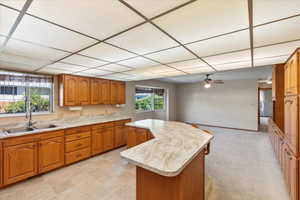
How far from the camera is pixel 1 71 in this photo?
290 cm

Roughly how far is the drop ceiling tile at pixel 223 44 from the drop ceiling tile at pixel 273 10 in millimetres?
243

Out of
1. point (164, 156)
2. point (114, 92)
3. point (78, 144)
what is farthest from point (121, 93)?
point (164, 156)

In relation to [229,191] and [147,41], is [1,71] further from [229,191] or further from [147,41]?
[229,191]

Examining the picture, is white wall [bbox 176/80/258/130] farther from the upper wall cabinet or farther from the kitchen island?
the kitchen island

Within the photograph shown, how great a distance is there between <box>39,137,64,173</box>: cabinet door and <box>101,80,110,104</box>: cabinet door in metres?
1.60

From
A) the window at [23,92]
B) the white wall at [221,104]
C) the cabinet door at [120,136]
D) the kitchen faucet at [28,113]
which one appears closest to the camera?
the window at [23,92]

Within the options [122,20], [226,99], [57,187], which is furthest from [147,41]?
[226,99]

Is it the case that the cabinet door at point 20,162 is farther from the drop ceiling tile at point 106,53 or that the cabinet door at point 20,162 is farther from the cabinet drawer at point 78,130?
the drop ceiling tile at point 106,53

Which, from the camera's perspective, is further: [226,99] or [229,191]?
[226,99]

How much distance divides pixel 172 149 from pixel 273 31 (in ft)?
5.29

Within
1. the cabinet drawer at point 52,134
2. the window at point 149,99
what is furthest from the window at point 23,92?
the window at point 149,99

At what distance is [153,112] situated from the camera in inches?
283

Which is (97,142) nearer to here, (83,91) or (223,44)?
(83,91)

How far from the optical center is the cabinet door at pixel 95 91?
402 centimetres
